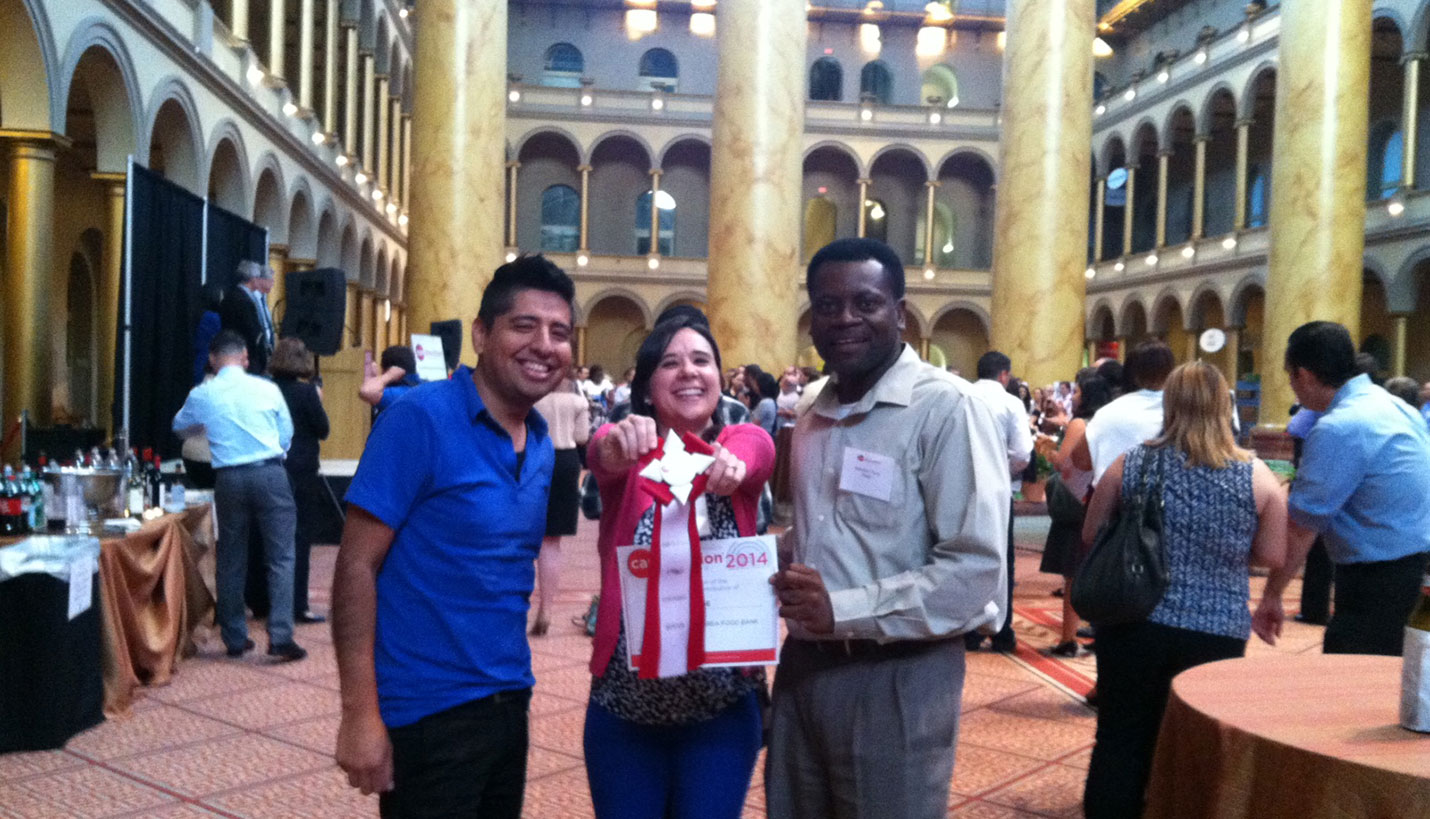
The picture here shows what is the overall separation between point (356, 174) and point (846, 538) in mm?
23693

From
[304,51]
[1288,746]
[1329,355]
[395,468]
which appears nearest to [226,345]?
[395,468]

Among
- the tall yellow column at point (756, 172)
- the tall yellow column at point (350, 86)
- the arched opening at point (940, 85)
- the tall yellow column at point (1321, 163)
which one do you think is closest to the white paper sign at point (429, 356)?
the tall yellow column at point (756, 172)

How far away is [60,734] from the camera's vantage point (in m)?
4.63

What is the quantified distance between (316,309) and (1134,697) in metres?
9.25

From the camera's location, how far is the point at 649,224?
→ 3466 cm

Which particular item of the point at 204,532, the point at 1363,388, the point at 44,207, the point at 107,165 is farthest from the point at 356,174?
the point at 1363,388

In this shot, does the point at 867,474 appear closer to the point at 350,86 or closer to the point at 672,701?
the point at 672,701

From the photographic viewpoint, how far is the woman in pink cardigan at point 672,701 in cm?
222

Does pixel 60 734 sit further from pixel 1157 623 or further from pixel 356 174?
pixel 356 174

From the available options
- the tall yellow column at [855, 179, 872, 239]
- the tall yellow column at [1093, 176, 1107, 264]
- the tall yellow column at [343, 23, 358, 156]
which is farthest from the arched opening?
the tall yellow column at [343, 23, 358, 156]

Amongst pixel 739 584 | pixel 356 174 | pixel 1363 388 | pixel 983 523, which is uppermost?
pixel 356 174

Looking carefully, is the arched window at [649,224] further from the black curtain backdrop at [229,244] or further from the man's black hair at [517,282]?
the man's black hair at [517,282]

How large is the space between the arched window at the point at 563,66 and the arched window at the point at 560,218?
323 cm

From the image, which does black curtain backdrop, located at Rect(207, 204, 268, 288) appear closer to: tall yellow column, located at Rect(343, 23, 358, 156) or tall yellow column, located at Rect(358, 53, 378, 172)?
tall yellow column, located at Rect(343, 23, 358, 156)
